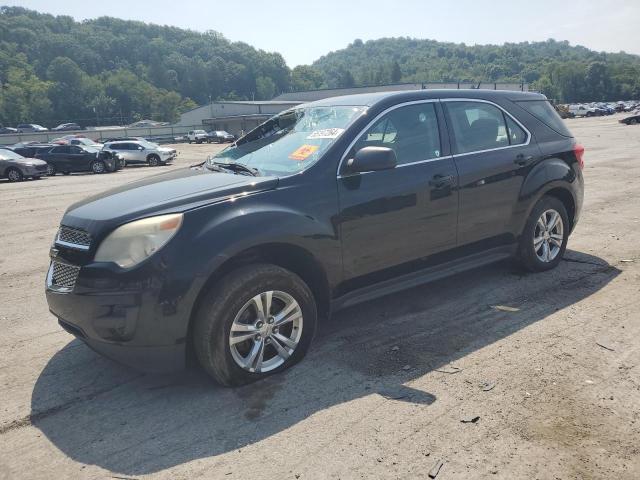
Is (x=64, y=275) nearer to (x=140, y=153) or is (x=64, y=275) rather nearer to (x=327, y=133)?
Answer: (x=327, y=133)

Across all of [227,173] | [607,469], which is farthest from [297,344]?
[607,469]

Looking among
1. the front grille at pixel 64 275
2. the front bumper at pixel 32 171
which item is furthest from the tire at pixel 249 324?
the front bumper at pixel 32 171

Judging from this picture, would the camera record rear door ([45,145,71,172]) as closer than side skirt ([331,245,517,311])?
No

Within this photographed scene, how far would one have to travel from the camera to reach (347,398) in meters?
3.26

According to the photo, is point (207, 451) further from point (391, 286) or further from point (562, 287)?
point (562, 287)

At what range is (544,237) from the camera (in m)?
5.34

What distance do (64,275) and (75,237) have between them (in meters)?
0.25

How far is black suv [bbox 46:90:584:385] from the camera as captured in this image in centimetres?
312

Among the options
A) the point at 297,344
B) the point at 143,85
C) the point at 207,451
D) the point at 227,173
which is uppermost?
the point at 143,85

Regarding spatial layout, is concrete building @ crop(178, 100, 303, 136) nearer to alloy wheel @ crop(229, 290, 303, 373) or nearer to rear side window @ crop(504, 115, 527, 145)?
rear side window @ crop(504, 115, 527, 145)

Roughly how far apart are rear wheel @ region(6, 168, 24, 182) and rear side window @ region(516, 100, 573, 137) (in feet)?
68.3

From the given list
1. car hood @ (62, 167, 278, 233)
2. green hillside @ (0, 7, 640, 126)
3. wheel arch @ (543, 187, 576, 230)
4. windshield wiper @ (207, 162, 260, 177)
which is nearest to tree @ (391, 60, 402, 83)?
green hillside @ (0, 7, 640, 126)

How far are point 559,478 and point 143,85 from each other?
477 feet

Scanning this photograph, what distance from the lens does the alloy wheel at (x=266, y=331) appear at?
11.0ft
